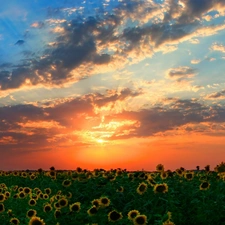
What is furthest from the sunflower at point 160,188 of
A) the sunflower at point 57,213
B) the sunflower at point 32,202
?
the sunflower at point 32,202

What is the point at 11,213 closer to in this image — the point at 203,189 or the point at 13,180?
the point at 203,189

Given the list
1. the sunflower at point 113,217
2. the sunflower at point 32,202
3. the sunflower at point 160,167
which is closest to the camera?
the sunflower at point 113,217

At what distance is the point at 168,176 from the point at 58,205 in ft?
14.6

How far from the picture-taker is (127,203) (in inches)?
430

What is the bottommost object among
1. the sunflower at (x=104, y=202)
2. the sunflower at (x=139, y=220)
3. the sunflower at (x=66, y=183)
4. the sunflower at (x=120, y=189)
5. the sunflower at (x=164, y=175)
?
the sunflower at (x=139, y=220)

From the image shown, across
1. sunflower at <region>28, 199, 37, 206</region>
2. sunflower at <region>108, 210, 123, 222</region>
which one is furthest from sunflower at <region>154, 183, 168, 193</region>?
sunflower at <region>28, 199, 37, 206</region>

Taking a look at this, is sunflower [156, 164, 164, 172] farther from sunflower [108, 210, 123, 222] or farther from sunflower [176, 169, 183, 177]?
sunflower [108, 210, 123, 222]

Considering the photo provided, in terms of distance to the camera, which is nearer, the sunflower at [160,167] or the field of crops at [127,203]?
the field of crops at [127,203]

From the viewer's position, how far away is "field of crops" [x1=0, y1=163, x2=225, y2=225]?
9.27 metres

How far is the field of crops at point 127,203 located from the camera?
365 inches

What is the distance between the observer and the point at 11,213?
10.6m

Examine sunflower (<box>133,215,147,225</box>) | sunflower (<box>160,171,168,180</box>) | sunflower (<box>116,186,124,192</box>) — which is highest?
sunflower (<box>160,171,168,180</box>)

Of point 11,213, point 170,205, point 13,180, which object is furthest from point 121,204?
point 13,180

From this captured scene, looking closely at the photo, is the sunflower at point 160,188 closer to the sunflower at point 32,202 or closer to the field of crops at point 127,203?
the field of crops at point 127,203
